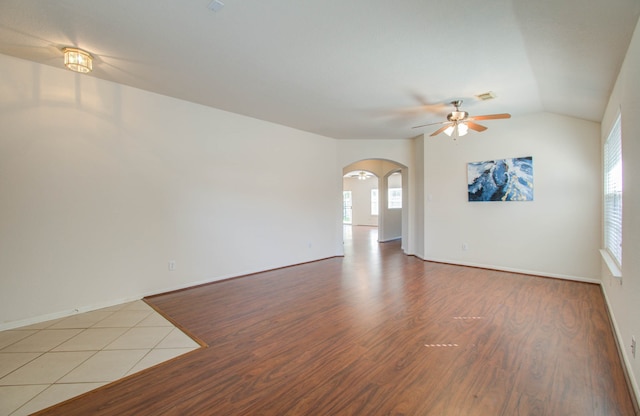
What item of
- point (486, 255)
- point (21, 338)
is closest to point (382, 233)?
point (486, 255)

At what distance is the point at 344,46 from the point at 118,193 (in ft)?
10.5

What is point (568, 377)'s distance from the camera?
6.40 feet

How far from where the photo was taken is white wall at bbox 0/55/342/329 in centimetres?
284

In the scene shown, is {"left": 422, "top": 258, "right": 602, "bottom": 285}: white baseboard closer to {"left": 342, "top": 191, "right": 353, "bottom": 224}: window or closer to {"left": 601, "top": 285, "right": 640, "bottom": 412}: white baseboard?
{"left": 601, "top": 285, "right": 640, "bottom": 412}: white baseboard

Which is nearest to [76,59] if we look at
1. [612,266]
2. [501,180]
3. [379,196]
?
[612,266]

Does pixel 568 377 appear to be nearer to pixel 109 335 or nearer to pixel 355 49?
pixel 355 49

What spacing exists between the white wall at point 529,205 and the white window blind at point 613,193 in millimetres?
492

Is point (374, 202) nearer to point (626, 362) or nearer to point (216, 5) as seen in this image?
point (626, 362)

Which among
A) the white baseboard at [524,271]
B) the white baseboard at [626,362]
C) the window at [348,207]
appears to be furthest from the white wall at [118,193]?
the window at [348,207]

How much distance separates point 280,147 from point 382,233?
4870mm

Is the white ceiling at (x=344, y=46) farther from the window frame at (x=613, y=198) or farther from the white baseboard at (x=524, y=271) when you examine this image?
the white baseboard at (x=524, y=271)

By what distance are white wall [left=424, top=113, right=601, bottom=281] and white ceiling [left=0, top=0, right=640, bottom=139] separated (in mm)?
640

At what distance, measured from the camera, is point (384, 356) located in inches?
87.5

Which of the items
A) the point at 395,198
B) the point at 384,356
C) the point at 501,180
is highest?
the point at 501,180
